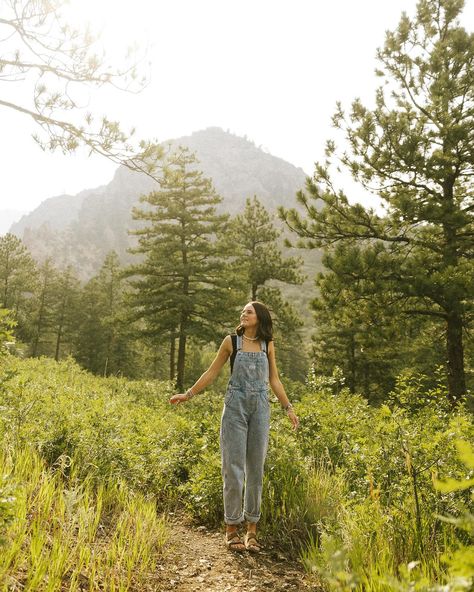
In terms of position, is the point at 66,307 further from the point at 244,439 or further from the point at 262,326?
the point at 244,439

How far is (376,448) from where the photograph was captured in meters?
3.42

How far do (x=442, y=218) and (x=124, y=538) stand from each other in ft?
28.4

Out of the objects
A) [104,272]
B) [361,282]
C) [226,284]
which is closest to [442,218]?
[361,282]

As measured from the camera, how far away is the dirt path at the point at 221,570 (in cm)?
300

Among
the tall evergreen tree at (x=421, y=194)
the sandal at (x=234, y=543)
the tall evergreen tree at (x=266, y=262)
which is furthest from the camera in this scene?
the tall evergreen tree at (x=266, y=262)

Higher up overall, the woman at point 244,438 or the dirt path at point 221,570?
the woman at point 244,438

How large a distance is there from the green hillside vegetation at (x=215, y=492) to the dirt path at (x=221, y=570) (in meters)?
0.17

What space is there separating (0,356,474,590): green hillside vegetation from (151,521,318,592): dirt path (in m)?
0.17

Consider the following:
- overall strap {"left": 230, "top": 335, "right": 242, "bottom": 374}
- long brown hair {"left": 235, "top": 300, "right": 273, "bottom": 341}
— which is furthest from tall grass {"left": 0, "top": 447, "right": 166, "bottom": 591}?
long brown hair {"left": 235, "top": 300, "right": 273, "bottom": 341}

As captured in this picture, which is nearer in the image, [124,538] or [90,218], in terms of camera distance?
[124,538]

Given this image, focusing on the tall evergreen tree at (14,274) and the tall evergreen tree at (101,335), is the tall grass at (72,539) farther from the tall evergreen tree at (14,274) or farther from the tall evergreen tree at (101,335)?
the tall evergreen tree at (14,274)

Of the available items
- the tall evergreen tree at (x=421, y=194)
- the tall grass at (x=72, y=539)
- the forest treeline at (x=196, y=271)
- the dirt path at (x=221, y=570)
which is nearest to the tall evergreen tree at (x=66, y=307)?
the forest treeline at (x=196, y=271)

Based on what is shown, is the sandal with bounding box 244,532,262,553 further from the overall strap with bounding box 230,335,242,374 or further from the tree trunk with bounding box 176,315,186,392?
the tree trunk with bounding box 176,315,186,392

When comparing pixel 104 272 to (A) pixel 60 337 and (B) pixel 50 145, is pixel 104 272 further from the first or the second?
(B) pixel 50 145
